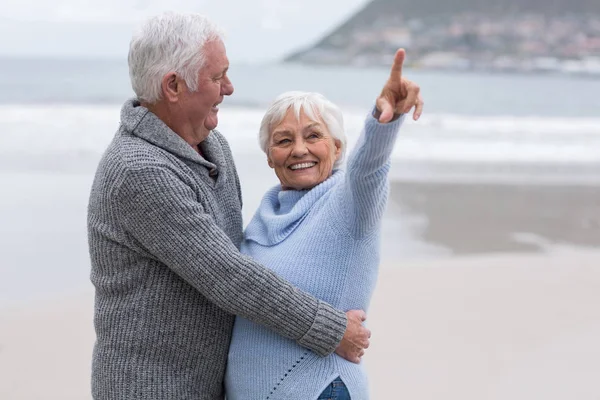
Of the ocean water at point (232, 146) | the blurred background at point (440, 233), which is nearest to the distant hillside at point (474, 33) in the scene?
the ocean water at point (232, 146)

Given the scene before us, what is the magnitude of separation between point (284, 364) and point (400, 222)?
4399 millimetres

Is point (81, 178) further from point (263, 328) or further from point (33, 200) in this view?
point (263, 328)

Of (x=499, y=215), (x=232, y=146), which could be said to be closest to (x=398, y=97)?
(x=499, y=215)

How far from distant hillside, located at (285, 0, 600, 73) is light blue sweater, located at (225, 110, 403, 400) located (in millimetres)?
34206

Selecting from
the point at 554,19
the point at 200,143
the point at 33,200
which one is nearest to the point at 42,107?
the point at 33,200

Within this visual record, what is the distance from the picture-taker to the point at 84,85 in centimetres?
2175

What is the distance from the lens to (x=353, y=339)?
77.3 inches

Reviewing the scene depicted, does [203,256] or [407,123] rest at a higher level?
[407,123]

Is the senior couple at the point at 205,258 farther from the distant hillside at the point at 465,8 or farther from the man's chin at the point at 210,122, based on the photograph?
the distant hillside at the point at 465,8

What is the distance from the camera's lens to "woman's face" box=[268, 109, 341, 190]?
2.14m

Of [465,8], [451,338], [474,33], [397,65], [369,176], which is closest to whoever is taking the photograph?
[397,65]

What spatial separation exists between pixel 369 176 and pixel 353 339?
1.30ft

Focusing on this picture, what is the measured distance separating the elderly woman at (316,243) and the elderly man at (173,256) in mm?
56

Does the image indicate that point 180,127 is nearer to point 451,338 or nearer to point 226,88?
point 226,88
